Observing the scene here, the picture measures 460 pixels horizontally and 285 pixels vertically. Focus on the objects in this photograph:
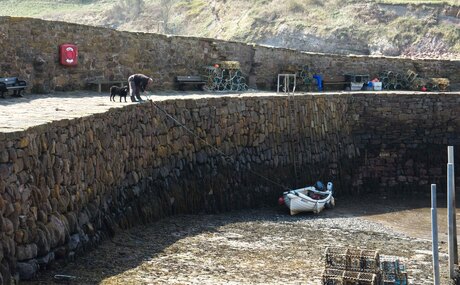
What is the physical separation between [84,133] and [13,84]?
5516 millimetres

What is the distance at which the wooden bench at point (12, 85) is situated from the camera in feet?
68.1

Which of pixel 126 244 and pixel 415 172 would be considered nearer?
pixel 126 244

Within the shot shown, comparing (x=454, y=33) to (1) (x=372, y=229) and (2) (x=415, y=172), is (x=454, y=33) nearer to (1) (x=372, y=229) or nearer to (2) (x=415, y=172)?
(2) (x=415, y=172)

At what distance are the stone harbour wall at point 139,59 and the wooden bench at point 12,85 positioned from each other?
1.72 ft

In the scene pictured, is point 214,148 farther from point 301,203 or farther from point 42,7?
point 42,7

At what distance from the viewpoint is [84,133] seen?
16594 millimetres

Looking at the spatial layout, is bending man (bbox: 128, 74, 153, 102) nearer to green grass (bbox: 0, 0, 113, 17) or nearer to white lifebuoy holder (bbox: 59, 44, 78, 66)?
white lifebuoy holder (bbox: 59, 44, 78, 66)

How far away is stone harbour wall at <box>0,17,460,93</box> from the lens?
74.6 feet

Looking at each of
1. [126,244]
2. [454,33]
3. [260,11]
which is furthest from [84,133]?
[260,11]

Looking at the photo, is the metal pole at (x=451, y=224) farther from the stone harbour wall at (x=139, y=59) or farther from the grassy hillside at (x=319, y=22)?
the grassy hillside at (x=319, y=22)

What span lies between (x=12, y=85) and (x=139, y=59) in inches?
243

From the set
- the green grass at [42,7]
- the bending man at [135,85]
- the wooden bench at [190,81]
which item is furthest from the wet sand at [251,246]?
the green grass at [42,7]

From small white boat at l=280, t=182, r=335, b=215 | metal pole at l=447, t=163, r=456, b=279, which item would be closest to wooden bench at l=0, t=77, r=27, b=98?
small white boat at l=280, t=182, r=335, b=215

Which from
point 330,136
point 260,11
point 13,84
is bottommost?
point 330,136
